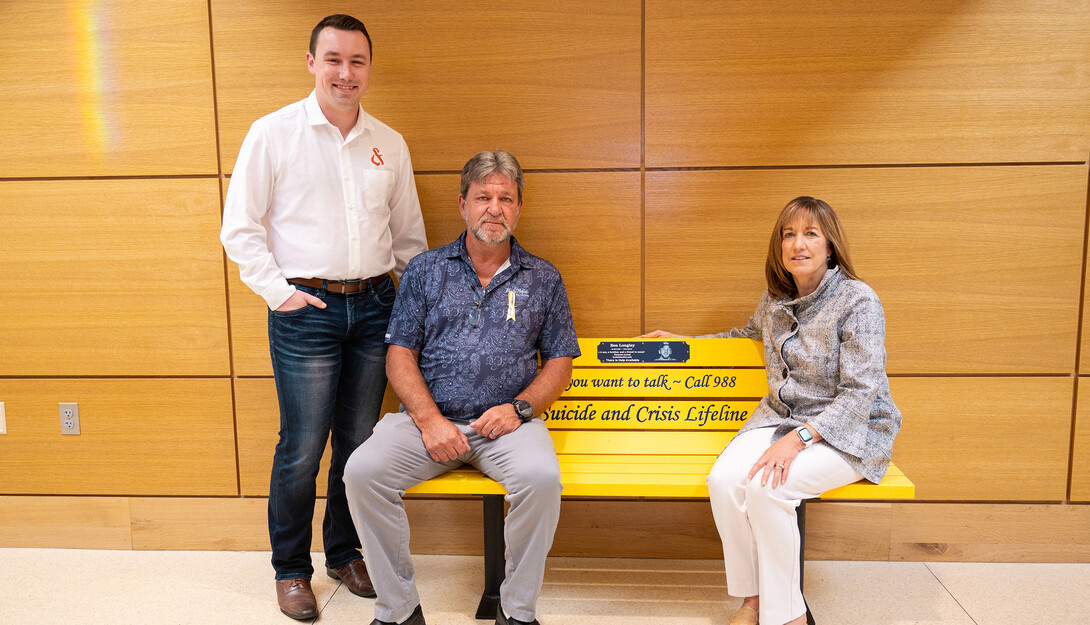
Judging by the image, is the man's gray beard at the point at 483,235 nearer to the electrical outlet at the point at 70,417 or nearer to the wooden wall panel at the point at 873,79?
the wooden wall panel at the point at 873,79

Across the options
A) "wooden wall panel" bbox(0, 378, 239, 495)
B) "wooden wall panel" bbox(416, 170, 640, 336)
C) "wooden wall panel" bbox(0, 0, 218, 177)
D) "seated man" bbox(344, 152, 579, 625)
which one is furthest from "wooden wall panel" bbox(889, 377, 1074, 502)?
"wooden wall panel" bbox(0, 0, 218, 177)

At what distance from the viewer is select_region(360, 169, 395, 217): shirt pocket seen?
103 inches

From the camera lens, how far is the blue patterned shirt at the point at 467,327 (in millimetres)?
2525

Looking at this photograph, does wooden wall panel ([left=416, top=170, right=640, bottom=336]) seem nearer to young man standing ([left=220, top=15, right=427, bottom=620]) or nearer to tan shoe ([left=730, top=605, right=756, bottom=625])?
young man standing ([left=220, top=15, right=427, bottom=620])

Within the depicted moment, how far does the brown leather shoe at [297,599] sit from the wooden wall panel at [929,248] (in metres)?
1.87

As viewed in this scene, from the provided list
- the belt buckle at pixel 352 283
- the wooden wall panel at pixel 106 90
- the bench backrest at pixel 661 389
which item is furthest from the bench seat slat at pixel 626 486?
the wooden wall panel at pixel 106 90

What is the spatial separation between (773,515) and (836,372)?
21.2 inches

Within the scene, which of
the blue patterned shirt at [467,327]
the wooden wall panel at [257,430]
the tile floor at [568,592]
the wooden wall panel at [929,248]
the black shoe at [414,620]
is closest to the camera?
the black shoe at [414,620]

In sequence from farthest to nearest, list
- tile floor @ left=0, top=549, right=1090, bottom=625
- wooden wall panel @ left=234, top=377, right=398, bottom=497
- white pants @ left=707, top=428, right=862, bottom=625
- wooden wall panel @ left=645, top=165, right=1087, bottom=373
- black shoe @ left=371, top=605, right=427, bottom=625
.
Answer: wooden wall panel @ left=234, top=377, right=398, bottom=497
wooden wall panel @ left=645, top=165, right=1087, bottom=373
tile floor @ left=0, top=549, right=1090, bottom=625
black shoe @ left=371, top=605, right=427, bottom=625
white pants @ left=707, top=428, right=862, bottom=625

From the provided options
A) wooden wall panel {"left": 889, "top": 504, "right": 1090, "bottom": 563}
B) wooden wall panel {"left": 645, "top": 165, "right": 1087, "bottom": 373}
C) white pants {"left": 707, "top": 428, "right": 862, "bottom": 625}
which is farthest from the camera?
wooden wall panel {"left": 889, "top": 504, "right": 1090, "bottom": 563}

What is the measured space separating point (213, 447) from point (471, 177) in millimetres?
1782

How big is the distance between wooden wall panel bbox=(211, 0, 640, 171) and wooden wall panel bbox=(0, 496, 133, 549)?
187 cm

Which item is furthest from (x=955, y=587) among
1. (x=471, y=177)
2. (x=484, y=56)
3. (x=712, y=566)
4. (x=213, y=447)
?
(x=213, y=447)

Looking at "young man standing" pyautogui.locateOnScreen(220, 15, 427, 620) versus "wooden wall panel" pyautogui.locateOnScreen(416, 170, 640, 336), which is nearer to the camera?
"young man standing" pyautogui.locateOnScreen(220, 15, 427, 620)
